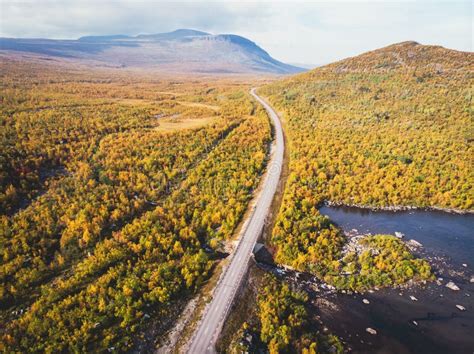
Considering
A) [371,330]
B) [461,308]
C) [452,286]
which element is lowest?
[371,330]

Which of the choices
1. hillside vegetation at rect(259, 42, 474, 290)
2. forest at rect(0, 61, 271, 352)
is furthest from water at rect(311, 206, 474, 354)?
forest at rect(0, 61, 271, 352)

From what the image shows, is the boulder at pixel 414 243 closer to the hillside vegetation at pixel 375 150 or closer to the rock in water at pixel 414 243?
the rock in water at pixel 414 243

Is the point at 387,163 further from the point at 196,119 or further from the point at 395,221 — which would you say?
the point at 196,119

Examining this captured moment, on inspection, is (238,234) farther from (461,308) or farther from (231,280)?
(461,308)

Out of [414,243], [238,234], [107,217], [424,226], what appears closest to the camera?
[238,234]

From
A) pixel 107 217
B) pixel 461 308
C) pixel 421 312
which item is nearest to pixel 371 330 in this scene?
pixel 421 312

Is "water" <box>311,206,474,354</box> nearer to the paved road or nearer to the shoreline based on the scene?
the shoreline
